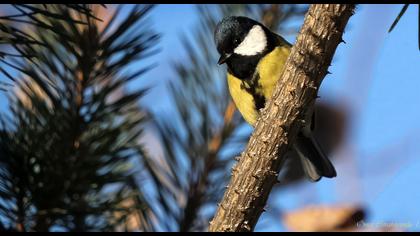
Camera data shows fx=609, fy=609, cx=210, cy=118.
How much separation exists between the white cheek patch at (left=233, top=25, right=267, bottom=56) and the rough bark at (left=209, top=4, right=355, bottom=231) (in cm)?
69

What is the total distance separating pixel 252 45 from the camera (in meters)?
1.36

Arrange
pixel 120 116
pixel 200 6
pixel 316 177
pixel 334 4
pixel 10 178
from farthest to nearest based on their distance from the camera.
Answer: pixel 316 177, pixel 200 6, pixel 120 116, pixel 10 178, pixel 334 4

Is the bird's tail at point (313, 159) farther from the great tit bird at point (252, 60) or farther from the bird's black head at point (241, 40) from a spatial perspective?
the bird's black head at point (241, 40)

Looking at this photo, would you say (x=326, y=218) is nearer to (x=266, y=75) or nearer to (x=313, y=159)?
(x=266, y=75)

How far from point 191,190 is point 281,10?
12.1 inches

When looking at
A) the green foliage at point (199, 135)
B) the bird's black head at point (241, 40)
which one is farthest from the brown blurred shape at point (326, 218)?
the bird's black head at point (241, 40)

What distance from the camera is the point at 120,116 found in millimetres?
828

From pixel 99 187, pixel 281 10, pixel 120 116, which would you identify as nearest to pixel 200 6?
pixel 281 10

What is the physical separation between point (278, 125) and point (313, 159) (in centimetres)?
94

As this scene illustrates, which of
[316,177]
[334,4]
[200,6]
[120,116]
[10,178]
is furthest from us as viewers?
[316,177]

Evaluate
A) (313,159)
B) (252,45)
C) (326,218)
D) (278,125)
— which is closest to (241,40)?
(252,45)

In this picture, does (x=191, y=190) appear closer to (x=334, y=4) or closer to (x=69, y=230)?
(x=69, y=230)

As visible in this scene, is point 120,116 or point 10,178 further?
point 120,116
